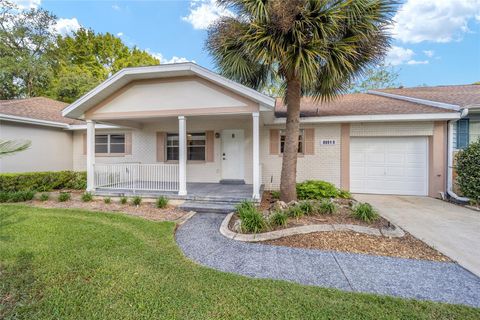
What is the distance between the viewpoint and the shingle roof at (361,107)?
333 inches

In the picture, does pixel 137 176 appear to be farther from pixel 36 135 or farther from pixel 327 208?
pixel 327 208

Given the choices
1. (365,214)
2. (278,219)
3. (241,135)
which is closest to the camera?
(278,219)

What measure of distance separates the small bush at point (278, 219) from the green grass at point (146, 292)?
2.05 m

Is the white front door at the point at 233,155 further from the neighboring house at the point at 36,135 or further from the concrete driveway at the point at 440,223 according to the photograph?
the neighboring house at the point at 36,135

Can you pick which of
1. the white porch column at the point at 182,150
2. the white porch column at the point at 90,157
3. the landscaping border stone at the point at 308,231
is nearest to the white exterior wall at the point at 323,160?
the landscaping border stone at the point at 308,231

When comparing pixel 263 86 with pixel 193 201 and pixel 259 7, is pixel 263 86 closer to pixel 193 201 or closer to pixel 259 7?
pixel 259 7

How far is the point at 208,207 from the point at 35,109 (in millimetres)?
11216

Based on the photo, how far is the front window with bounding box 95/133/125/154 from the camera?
11164mm

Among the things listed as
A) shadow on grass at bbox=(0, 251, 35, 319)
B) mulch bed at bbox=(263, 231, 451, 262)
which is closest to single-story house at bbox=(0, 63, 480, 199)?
mulch bed at bbox=(263, 231, 451, 262)

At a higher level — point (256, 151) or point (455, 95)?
point (455, 95)

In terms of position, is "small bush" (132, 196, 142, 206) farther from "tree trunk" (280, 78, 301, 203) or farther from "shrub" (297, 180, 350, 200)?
"shrub" (297, 180, 350, 200)

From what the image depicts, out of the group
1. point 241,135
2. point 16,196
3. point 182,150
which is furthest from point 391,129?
point 16,196

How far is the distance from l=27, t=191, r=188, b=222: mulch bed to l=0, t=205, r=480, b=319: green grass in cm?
193

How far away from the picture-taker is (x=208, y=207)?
6602mm
